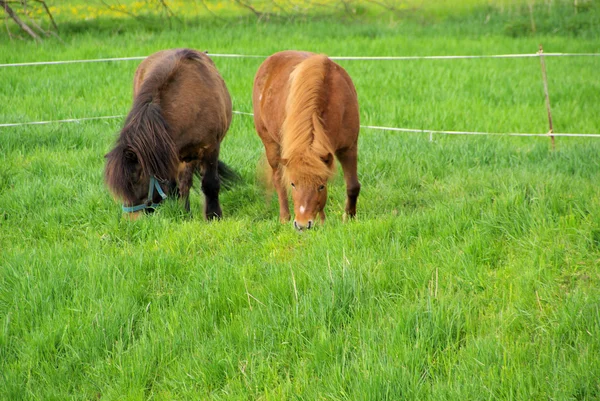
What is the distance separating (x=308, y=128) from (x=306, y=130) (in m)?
0.03

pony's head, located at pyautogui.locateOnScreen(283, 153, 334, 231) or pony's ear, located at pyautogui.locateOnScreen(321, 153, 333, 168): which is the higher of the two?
pony's ear, located at pyautogui.locateOnScreen(321, 153, 333, 168)

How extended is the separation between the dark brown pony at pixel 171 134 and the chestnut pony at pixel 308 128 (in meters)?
0.55

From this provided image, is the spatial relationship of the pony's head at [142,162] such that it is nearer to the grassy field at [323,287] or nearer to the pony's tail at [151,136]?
the pony's tail at [151,136]

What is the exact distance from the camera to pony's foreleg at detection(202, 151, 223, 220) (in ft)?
21.2

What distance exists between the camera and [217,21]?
59.1ft

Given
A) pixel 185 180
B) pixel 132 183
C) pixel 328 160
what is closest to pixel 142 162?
pixel 132 183

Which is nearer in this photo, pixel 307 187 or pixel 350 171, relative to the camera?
pixel 307 187

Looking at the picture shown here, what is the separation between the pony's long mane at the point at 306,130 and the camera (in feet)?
16.7

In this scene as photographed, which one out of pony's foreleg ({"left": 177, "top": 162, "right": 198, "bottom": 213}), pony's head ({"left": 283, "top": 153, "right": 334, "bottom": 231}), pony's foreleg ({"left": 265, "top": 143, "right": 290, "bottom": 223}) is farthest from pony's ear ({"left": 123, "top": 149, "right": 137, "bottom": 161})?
pony's foreleg ({"left": 265, "top": 143, "right": 290, "bottom": 223})

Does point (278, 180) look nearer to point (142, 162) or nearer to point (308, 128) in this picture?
point (308, 128)

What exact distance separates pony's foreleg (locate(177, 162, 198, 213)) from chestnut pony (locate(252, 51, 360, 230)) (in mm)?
786

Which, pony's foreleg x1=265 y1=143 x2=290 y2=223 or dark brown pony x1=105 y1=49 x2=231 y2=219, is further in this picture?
pony's foreleg x1=265 y1=143 x2=290 y2=223

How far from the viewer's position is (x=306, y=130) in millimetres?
5230

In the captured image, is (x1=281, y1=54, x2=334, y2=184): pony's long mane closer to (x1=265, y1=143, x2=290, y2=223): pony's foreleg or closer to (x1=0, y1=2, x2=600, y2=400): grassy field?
(x1=0, y1=2, x2=600, y2=400): grassy field
